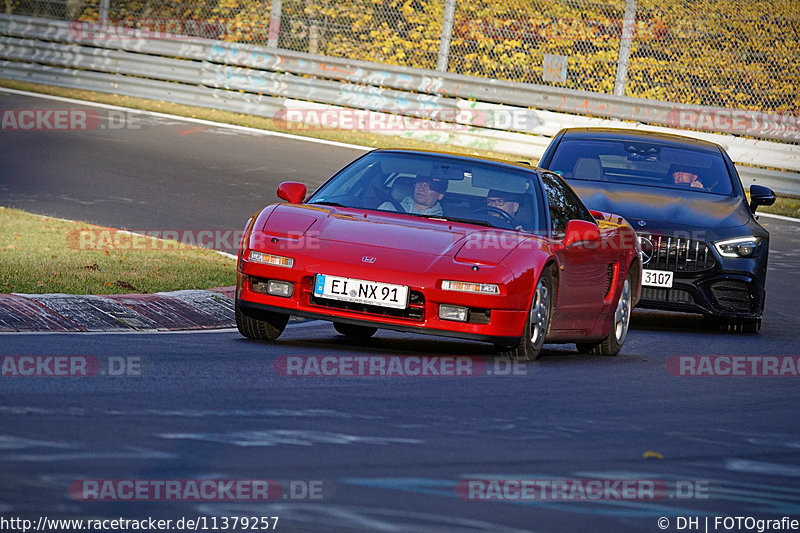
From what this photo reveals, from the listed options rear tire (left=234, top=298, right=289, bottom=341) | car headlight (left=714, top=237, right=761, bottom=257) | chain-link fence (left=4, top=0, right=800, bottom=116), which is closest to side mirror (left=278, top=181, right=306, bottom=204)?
rear tire (left=234, top=298, right=289, bottom=341)

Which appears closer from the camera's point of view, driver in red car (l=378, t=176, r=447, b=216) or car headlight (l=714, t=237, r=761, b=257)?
driver in red car (l=378, t=176, r=447, b=216)

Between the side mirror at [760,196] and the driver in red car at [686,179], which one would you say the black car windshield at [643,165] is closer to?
the driver in red car at [686,179]

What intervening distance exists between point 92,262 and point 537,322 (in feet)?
13.3

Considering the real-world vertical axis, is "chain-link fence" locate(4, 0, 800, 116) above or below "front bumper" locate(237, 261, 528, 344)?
above

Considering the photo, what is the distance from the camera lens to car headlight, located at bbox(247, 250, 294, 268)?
8487 mm

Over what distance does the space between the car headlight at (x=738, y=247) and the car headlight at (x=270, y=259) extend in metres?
4.44

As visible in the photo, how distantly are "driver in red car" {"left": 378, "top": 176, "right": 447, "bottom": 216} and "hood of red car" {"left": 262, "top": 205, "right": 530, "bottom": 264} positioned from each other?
20 cm

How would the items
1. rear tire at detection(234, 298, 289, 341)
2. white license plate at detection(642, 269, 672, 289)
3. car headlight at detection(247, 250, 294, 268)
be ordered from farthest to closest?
white license plate at detection(642, 269, 672, 289)
rear tire at detection(234, 298, 289, 341)
car headlight at detection(247, 250, 294, 268)

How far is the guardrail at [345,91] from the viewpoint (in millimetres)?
20031

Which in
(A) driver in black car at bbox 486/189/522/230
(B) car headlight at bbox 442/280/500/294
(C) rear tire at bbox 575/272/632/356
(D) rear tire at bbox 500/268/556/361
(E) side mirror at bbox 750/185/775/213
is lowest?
(C) rear tire at bbox 575/272/632/356

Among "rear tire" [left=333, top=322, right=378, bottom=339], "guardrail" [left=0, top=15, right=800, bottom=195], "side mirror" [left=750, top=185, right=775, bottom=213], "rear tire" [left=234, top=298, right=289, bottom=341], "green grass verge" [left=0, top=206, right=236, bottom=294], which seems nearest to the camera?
"rear tire" [left=234, top=298, right=289, bottom=341]

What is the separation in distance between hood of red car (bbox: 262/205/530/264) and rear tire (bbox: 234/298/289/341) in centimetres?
54

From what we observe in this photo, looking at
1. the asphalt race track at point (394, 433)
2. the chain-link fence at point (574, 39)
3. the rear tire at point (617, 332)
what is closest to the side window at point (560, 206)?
the rear tire at point (617, 332)

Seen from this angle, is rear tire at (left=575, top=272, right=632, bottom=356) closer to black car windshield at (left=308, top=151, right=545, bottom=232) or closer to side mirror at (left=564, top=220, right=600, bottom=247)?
side mirror at (left=564, top=220, right=600, bottom=247)
